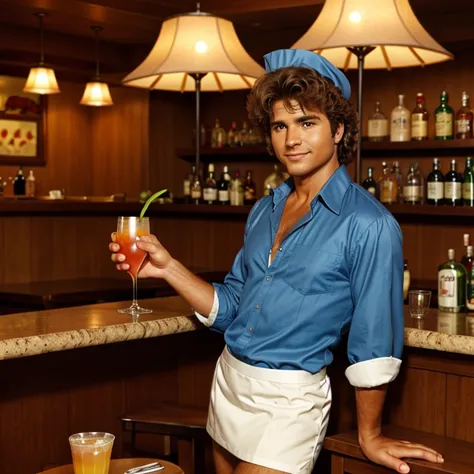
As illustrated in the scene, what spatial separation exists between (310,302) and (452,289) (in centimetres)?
96

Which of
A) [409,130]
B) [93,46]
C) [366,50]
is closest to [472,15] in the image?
[409,130]

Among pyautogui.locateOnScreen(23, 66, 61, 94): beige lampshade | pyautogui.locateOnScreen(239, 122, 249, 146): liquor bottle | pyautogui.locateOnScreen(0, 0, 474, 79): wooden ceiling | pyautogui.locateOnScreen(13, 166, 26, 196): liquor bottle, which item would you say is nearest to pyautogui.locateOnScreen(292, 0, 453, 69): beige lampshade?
pyautogui.locateOnScreen(0, 0, 474, 79): wooden ceiling

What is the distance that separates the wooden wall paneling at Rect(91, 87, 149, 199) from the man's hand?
621 cm

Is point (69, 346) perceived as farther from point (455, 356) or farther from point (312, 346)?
point (455, 356)

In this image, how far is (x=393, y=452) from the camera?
1.88 meters

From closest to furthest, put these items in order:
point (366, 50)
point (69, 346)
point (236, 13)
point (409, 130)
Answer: point (69, 346)
point (366, 50)
point (409, 130)
point (236, 13)

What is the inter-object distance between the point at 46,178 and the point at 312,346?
24.2 ft

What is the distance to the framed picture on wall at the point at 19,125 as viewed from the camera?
28.1 ft

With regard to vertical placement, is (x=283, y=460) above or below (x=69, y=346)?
below

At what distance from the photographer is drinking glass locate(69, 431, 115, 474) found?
1.48 m

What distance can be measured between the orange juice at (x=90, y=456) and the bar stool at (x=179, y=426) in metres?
0.77

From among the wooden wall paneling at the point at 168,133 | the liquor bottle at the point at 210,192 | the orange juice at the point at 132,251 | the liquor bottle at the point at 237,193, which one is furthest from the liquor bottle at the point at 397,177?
the orange juice at the point at 132,251

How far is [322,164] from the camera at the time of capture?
1.96m

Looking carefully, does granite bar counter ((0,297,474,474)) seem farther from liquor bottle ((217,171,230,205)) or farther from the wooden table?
liquor bottle ((217,171,230,205))
